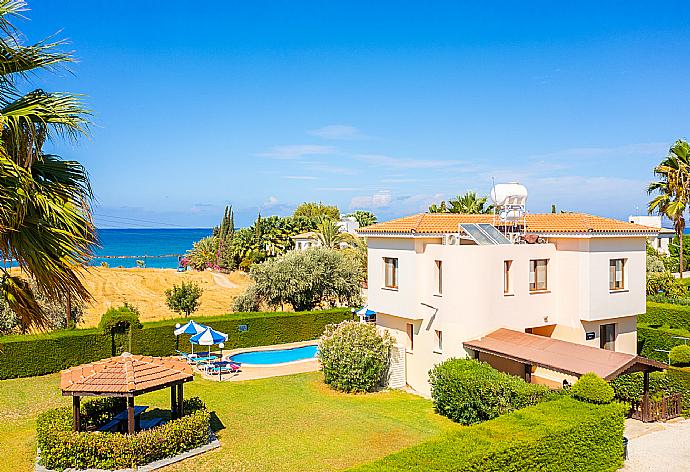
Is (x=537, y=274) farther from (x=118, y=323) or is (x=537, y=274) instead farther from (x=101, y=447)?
(x=118, y=323)

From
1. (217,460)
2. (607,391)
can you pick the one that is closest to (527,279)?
(607,391)

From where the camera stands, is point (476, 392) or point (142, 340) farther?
point (142, 340)

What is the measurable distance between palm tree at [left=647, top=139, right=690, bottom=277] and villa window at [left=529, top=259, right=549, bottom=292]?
1941 centimetres

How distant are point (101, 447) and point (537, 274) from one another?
607 inches

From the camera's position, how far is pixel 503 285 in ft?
66.0

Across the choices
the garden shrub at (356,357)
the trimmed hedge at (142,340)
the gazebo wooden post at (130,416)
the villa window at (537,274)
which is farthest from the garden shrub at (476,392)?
the trimmed hedge at (142,340)

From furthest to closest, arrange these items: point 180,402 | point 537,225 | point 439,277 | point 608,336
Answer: point 537,225 → point 608,336 → point 439,277 → point 180,402

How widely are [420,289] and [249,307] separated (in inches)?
675

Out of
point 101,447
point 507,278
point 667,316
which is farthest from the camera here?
point 667,316

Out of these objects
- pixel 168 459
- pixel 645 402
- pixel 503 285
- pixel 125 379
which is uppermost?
pixel 503 285

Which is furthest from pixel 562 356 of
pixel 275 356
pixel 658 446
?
pixel 275 356

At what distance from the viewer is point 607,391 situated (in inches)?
539

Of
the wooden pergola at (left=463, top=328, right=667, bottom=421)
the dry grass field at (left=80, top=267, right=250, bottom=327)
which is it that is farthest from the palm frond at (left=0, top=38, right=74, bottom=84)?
the dry grass field at (left=80, top=267, right=250, bottom=327)

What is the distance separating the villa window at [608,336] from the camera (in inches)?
881
